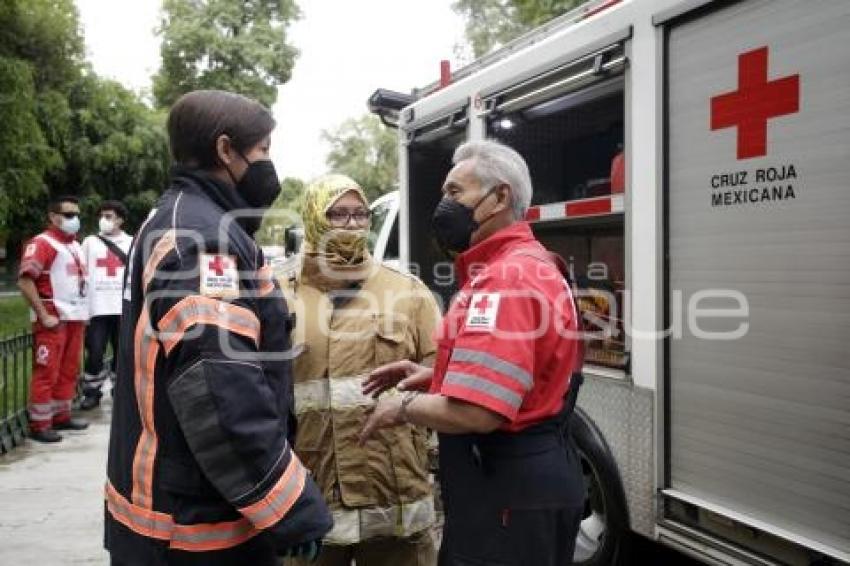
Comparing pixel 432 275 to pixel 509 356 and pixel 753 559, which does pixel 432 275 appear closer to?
pixel 753 559

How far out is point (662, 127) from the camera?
2947 millimetres

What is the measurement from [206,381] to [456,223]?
892 mm

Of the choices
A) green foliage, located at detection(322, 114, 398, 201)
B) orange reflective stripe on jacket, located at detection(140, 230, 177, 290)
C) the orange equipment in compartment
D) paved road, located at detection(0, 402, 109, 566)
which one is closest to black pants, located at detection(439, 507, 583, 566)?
orange reflective stripe on jacket, located at detection(140, 230, 177, 290)

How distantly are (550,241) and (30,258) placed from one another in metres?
4.33

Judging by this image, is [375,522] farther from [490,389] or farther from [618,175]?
[618,175]

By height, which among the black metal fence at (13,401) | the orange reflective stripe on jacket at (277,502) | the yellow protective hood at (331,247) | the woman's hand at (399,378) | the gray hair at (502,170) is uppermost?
the gray hair at (502,170)

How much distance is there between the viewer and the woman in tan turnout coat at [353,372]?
2.51 meters

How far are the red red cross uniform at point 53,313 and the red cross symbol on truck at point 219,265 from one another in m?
5.06

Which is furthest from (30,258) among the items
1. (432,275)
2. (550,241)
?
(550,241)

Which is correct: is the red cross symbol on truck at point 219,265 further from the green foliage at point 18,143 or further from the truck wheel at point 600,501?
the green foliage at point 18,143

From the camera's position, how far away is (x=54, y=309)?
20.6ft

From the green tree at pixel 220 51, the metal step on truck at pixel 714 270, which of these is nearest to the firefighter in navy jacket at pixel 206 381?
the metal step on truck at pixel 714 270

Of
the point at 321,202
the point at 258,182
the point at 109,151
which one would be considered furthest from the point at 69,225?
the point at 109,151

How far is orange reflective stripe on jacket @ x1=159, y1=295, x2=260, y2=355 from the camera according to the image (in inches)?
67.0
